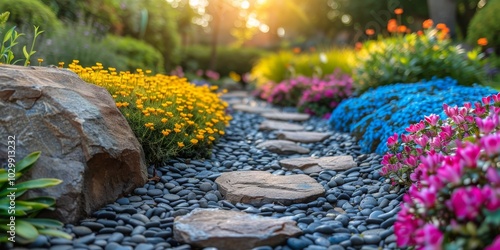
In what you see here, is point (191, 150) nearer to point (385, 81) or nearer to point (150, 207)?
point (150, 207)

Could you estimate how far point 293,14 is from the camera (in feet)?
74.7

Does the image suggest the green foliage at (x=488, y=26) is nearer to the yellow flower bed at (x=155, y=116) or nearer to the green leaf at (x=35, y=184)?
the yellow flower bed at (x=155, y=116)

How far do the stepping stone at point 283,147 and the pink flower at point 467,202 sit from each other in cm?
261

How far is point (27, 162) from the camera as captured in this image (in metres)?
2.28

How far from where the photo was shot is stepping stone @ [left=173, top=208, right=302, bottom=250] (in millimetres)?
2209

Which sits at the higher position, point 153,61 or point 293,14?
point 293,14

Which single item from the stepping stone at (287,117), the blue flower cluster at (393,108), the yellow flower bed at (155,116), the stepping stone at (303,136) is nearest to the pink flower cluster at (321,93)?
the stepping stone at (287,117)

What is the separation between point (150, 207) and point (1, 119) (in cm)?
94

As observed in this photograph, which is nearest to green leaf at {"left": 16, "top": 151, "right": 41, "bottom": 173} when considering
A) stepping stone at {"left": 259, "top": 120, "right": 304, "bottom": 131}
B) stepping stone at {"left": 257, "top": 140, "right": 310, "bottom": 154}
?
stepping stone at {"left": 257, "top": 140, "right": 310, "bottom": 154}

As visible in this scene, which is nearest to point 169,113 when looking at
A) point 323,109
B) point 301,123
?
point 301,123

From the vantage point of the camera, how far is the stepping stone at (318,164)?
363cm

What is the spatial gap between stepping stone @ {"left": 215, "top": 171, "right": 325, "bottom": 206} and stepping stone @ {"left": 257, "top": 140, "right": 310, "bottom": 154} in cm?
89

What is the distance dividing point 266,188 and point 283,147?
1304mm

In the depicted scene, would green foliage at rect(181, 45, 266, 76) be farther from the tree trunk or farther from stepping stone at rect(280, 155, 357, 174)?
stepping stone at rect(280, 155, 357, 174)
